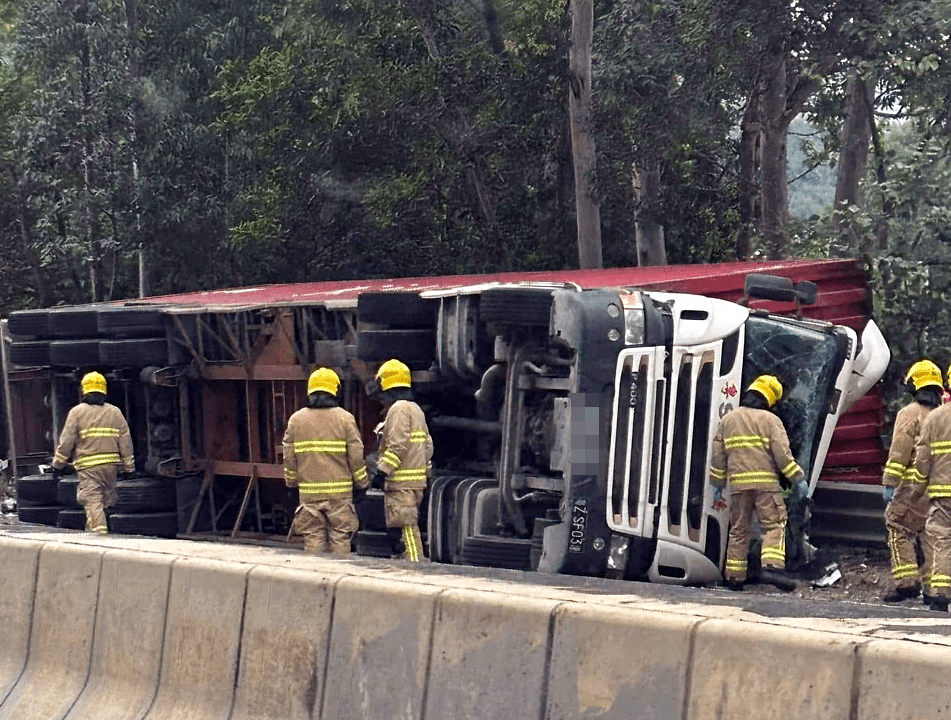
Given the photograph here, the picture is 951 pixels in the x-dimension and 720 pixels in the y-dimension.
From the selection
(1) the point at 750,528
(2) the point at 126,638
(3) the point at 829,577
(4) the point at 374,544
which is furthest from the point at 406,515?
(2) the point at 126,638

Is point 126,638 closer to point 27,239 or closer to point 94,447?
point 94,447

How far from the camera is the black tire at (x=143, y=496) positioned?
1172cm

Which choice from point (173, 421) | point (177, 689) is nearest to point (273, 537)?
point (173, 421)

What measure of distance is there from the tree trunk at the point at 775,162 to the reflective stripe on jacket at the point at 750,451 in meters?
9.30

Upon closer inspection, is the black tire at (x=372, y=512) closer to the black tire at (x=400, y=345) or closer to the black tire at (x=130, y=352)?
the black tire at (x=400, y=345)

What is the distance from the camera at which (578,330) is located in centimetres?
820

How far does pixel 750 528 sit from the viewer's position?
8852 mm

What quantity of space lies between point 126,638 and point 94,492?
590 cm

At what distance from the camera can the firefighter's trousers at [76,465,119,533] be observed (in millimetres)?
11398

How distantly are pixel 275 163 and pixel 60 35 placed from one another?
4.97m

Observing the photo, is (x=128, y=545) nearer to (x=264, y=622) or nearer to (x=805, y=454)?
(x=264, y=622)

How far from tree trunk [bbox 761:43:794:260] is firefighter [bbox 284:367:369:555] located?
971cm

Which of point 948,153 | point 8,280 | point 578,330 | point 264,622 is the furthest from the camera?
point 8,280

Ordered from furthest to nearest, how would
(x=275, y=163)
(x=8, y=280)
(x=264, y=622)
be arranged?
(x=8, y=280) < (x=275, y=163) < (x=264, y=622)
